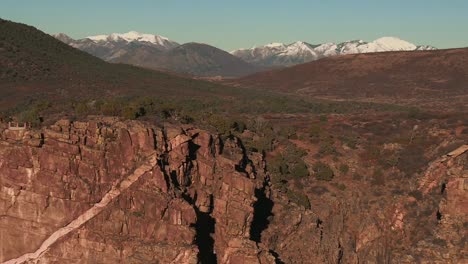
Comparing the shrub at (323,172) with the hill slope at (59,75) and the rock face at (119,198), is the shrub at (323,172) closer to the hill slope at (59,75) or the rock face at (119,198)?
the rock face at (119,198)

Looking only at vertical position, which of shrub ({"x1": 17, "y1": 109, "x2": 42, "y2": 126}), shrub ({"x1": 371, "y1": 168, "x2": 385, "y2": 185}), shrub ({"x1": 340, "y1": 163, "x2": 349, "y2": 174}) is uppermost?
shrub ({"x1": 17, "y1": 109, "x2": 42, "y2": 126})

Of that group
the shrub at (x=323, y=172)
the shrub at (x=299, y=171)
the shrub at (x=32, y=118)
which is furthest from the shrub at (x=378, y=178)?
the shrub at (x=32, y=118)

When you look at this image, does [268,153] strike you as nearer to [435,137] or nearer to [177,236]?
[435,137]

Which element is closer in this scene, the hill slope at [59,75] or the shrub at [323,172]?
the shrub at [323,172]

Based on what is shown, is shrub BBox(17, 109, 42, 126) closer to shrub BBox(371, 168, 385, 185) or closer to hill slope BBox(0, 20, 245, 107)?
shrub BBox(371, 168, 385, 185)

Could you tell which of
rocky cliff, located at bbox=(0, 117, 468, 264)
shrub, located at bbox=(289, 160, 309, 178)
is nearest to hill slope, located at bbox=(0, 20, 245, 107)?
shrub, located at bbox=(289, 160, 309, 178)

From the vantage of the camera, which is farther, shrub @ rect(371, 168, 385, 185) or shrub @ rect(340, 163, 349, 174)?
shrub @ rect(340, 163, 349, 174)

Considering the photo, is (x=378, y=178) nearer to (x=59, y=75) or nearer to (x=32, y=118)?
(x=32, y=118)
